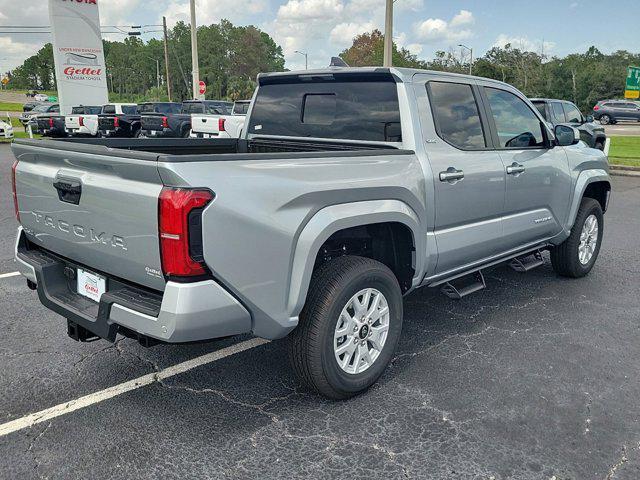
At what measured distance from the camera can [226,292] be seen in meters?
2.56

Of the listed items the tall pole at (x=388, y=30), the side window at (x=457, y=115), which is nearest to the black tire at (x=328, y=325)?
the side window at (x=457, y=115)

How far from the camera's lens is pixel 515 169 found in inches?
172

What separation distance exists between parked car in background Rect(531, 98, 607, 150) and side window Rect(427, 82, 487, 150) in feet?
31.2

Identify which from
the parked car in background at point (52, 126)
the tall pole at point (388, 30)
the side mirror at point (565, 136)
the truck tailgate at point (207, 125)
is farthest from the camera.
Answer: the parked car in background at point (52, 126)

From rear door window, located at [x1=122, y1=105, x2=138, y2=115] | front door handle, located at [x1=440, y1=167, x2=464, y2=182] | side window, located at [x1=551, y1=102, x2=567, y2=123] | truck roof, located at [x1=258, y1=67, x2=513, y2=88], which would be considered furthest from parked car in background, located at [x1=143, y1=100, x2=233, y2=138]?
front door handle, located at [x1=440, y1=167, x2=464, y2=182]

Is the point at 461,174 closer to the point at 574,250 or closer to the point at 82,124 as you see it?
the point at 574,250

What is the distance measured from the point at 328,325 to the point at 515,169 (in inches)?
89.8

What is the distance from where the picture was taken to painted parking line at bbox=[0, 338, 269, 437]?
117 inches

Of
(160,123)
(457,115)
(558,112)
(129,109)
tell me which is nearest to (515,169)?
(457,115)

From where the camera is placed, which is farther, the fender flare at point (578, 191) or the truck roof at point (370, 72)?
the fender flare at point (578, 191)

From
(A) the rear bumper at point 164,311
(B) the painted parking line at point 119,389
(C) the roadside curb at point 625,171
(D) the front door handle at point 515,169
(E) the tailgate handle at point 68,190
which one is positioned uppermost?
(E) the tailgate handle at point 68,190

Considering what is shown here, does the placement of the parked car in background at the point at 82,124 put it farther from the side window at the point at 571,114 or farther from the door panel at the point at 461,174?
the door panel at the point at 461,174

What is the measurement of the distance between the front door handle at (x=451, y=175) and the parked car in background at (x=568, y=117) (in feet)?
33.0

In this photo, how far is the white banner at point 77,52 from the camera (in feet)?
88.1
